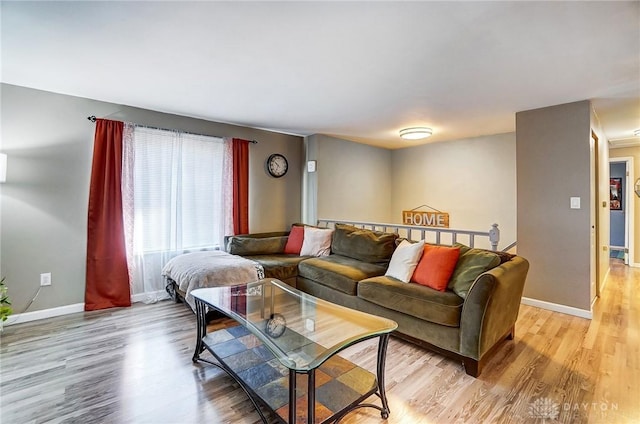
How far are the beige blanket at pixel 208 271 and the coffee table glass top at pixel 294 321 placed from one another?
0.45 metres

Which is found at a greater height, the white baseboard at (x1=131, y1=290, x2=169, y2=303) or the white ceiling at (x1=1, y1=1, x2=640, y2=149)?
the white ceiling at (x1=1, y1=1, x2=640, y2=149)

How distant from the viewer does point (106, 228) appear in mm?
3242

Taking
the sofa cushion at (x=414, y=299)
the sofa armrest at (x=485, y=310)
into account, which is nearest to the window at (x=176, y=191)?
the sofa cushion at (x=414, y=299)

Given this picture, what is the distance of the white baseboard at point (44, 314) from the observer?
285 centimetres

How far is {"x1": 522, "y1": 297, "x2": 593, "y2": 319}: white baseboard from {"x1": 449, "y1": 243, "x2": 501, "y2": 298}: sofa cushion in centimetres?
166

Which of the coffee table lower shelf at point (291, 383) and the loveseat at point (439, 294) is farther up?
the loveseat at point (439, 294)

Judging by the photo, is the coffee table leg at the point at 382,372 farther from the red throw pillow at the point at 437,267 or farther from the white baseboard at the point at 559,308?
the white baseboard at the point at 559,308

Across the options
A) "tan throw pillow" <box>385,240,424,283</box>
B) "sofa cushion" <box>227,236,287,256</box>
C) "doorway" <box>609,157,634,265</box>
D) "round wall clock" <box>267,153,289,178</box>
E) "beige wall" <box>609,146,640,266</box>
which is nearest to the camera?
"tan throw pillow" <box>385,240,424,283</box>

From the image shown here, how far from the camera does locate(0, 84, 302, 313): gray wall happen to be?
282cm

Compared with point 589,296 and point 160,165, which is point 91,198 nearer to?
point 160,165

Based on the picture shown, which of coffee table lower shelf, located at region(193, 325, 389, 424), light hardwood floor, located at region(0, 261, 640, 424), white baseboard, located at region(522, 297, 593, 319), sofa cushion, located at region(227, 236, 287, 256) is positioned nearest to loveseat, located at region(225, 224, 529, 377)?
light hardwood floor, located at region(0, 261, 640, 424)

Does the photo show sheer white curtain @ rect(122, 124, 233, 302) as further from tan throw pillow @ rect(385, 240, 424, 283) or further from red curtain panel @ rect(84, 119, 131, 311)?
tan throw pillow @ rect(385, 240, 424, 283)

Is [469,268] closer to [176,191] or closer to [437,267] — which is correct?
[437,267]

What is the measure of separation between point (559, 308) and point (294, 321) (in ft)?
10.2
